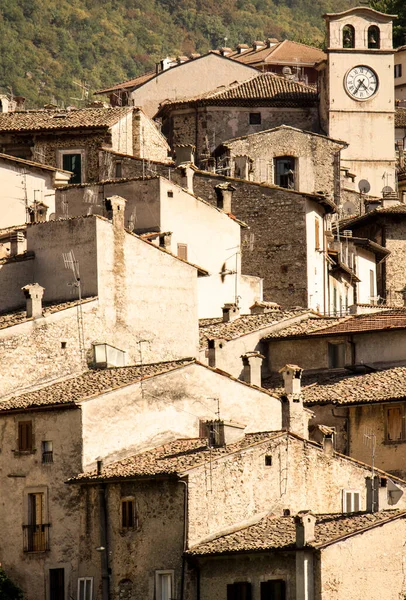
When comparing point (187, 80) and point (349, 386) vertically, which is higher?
point (187, 80)

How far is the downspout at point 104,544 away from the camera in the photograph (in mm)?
46000

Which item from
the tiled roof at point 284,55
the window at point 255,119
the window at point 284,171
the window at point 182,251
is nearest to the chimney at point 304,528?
the window at point 182,251

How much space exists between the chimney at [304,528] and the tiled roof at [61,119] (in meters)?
30.1

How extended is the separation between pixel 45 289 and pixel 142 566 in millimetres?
11148

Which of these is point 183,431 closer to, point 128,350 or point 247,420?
point 247,420

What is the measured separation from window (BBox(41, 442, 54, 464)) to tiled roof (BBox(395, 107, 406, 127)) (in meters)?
48.7

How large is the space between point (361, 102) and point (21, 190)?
22.2 meters

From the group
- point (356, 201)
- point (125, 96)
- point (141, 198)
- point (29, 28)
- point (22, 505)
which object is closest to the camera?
point (22, 505)

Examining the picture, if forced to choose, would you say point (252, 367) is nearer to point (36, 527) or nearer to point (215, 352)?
point (215, 352)

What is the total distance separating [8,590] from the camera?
4700cm

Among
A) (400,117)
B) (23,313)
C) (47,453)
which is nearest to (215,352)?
(23,313)

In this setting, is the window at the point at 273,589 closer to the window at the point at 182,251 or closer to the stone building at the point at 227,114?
the window at the point at 182,251

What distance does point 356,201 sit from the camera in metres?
81.7

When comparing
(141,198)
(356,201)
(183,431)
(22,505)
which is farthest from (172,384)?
(356,201)
